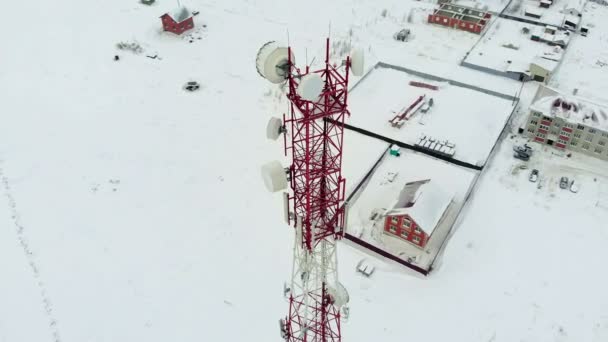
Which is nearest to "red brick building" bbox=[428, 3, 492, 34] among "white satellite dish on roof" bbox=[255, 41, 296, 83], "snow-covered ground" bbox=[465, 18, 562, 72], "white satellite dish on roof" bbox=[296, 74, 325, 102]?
"snow-covered ground" bbox=[465, 18, 562, 72]

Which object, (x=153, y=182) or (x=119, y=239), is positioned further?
(x=153, y=182)

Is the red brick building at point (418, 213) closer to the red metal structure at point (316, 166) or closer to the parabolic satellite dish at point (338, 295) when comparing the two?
the parabolic satellite dish at point (338, 295)

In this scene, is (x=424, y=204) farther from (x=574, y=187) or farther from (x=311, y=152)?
(x=311, y=152)

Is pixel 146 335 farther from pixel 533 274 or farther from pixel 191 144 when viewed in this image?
pixel 533 274

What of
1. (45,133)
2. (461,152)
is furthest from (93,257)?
(461,152)

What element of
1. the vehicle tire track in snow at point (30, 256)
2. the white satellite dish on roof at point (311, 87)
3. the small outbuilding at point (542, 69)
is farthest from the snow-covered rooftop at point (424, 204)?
the small outbuilding at point (542, 69)
